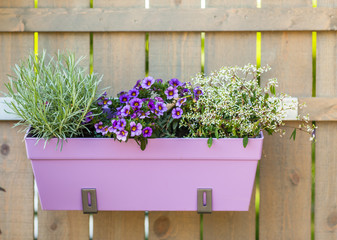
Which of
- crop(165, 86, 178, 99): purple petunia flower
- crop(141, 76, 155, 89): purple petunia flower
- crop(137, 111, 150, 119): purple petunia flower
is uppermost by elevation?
crop(141, 76, 155, 89): purple petunia flower

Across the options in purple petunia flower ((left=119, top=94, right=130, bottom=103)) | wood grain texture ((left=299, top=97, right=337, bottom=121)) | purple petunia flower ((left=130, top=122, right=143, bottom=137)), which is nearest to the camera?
purple petunia flower ((left=130, top=122, right=143, bottom=137))

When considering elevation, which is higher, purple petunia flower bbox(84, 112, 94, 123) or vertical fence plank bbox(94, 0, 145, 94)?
vertical fence plank bbox(94, 0, 145, 94)

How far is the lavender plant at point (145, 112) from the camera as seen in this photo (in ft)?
4.19

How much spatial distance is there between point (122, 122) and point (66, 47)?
52cm

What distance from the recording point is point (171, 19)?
1581 mm

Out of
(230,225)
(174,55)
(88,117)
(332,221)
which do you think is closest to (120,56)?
(174,55)

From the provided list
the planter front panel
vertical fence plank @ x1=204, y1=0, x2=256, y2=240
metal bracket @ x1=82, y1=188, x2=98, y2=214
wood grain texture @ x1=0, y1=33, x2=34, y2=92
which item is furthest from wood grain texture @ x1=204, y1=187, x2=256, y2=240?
wood grain texture @ x1=0, y1=33, x2=34, y2=92

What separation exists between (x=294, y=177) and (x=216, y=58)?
1.82 ft

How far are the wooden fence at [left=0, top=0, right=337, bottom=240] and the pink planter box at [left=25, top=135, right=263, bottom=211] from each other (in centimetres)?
28

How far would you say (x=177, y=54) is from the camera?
5.28 feet

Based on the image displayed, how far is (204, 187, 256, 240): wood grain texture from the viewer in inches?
64.1

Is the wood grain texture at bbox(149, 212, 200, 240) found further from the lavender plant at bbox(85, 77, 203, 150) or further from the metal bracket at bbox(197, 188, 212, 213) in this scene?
the lavender plant at bbox(85, 77, 203, 150)

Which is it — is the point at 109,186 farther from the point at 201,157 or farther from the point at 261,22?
the point at 261,22

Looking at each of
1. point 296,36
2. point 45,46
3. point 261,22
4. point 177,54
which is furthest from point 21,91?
point 296,36
